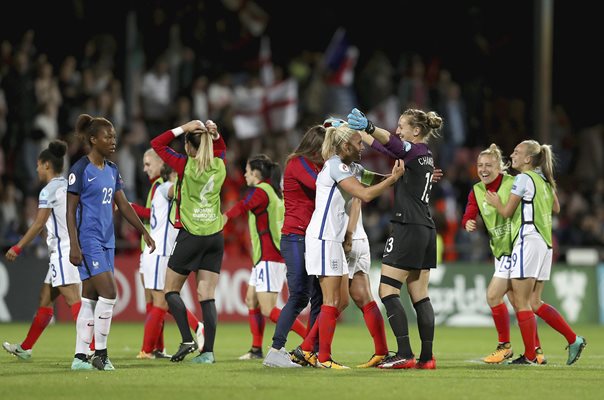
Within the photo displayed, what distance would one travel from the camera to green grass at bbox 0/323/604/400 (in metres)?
9.44

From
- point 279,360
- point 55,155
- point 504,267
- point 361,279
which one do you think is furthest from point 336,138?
point 55,155

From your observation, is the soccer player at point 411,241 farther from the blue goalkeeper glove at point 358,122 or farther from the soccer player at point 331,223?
the blue goalkeeper glove at point 358,122

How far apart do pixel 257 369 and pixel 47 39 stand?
1442 cm

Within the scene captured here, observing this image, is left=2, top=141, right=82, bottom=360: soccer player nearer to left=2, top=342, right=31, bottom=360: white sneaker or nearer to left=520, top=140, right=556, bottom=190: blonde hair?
left=2, top=342, right=31, bottom=360: white sneaker

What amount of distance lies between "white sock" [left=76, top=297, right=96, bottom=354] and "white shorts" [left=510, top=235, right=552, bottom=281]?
15.0ft

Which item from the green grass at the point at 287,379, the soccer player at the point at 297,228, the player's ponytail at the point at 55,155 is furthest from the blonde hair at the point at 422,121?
Result: the player's ponytail at the point at 55,155

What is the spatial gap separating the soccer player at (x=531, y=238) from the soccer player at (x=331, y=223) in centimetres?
196

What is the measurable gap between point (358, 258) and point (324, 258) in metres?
0.97

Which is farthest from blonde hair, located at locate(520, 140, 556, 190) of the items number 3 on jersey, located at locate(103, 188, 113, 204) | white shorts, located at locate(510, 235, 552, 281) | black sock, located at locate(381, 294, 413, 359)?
number 3 on jersey, located at locate(103, 188, 113, 204)

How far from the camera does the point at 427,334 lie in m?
11.6

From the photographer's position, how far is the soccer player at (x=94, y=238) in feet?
37.0

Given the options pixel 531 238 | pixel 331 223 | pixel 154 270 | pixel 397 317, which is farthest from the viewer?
pixel 154 270

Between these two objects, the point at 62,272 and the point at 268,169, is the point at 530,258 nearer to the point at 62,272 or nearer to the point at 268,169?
the point at 268,169

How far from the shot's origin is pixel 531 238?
12.8m
